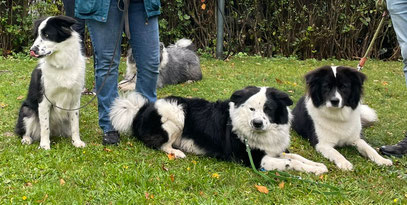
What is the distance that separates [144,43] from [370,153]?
7.98 ft

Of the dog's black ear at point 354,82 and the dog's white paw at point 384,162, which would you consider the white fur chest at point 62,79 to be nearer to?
the dog's black ear at point 354,82

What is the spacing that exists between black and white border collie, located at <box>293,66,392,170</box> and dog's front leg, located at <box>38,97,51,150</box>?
8.38 feet

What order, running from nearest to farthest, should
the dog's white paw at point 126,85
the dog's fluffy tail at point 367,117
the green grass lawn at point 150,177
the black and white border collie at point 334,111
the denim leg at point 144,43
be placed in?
1. the green grass lawn at point 150,177
2. the denim leg at point 144,43
3. the black and white border collie at point 334,111
4. the dog's fluffy tail at point 367,117
5. the dog's white paw at point 126,85

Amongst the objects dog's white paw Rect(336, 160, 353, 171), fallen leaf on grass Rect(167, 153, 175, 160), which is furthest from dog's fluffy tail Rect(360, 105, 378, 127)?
fallen leaf on grass Rect(167, 153, 175, 160)

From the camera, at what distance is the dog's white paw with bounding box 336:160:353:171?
3.55 meters

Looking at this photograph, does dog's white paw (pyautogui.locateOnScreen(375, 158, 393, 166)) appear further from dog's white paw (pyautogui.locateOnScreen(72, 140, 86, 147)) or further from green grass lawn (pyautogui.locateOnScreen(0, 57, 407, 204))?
dog's white paw (pyautogui.locateOnScreen(72, 140, 86, 147))

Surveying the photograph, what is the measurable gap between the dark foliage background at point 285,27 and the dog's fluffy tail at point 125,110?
242 inches

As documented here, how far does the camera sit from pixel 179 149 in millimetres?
3988

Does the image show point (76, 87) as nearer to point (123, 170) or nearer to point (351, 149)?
point (123, 170)

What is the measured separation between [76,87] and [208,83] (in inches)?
151

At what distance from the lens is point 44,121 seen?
3.68 metres

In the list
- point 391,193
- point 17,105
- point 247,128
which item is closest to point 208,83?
point 17,105

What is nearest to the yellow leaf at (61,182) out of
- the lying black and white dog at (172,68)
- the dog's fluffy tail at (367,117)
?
Answer: the dog's fluffy tail at (367,117)

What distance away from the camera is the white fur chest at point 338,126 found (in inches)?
158
